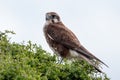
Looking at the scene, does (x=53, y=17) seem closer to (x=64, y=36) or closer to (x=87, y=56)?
(x=64, y=36)

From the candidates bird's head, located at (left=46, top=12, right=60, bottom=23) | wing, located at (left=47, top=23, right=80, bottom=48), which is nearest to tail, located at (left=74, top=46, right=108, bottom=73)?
wing, located at (left=47, top=23, right=80, bottom=48)

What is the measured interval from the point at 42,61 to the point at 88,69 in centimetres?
86

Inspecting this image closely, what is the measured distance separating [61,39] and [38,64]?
11.2ft

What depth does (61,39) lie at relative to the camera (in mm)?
11336

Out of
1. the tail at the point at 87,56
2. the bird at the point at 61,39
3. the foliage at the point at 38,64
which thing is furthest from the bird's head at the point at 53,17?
the foliage at the point at 38,64

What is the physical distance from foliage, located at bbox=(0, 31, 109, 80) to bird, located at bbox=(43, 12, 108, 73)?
62.2 inches

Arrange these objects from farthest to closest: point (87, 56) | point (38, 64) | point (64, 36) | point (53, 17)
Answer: point (53, 17) → point (64, 36) → point (87, 56) → point (38, 64)

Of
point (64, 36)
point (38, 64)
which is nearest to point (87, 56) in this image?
point (64, 36)

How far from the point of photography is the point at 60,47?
11.3 meters

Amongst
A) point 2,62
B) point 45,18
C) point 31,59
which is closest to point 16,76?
point 2,62

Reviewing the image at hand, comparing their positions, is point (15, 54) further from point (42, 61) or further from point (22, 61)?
point (22, 61)

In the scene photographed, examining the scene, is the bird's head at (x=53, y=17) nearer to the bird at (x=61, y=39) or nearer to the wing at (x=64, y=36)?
the bird at (x=61, y=39)

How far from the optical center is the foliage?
23.0ft

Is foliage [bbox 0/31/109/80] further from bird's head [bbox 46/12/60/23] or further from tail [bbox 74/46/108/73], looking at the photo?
bird's head [bbox 46/12/60/23]
